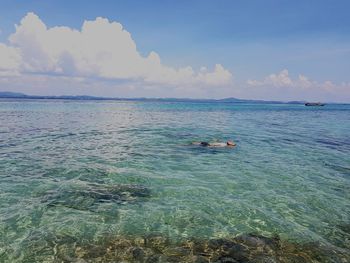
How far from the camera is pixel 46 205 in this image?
12375mm

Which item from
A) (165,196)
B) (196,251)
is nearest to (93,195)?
(165,196)

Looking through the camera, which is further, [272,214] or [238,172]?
[238,172]

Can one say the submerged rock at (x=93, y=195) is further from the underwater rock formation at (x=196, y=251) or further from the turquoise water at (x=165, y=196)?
the underwater rock formation at (x=196, y=251)

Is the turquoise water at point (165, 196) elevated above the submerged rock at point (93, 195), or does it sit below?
below

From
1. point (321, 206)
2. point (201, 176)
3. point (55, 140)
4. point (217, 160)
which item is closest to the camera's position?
point (321, 206)

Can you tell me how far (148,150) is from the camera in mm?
24609

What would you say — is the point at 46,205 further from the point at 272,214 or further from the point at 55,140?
the point at 55,140

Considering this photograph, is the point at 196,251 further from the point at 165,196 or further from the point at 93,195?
the point at 93,195

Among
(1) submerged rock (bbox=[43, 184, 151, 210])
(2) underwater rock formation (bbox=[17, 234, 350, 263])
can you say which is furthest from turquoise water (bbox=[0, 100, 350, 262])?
(2) underwater rock formation (bbox=[17, 234, 350, 263])

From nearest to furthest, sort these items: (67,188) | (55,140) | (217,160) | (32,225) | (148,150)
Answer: (32,225) < (67,188) < (217,160) < (148,150) < (55,140)

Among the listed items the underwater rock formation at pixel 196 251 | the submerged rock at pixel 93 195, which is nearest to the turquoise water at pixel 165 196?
the submerged rock at pixel 93 195

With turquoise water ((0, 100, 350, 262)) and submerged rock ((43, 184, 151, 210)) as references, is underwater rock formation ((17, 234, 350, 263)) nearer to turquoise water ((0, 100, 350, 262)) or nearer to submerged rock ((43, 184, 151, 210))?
turquoise water ((0, 100, 350, 262))

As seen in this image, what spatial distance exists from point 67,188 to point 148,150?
1068 centimetres

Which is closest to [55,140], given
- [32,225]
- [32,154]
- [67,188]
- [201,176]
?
[32,154]
